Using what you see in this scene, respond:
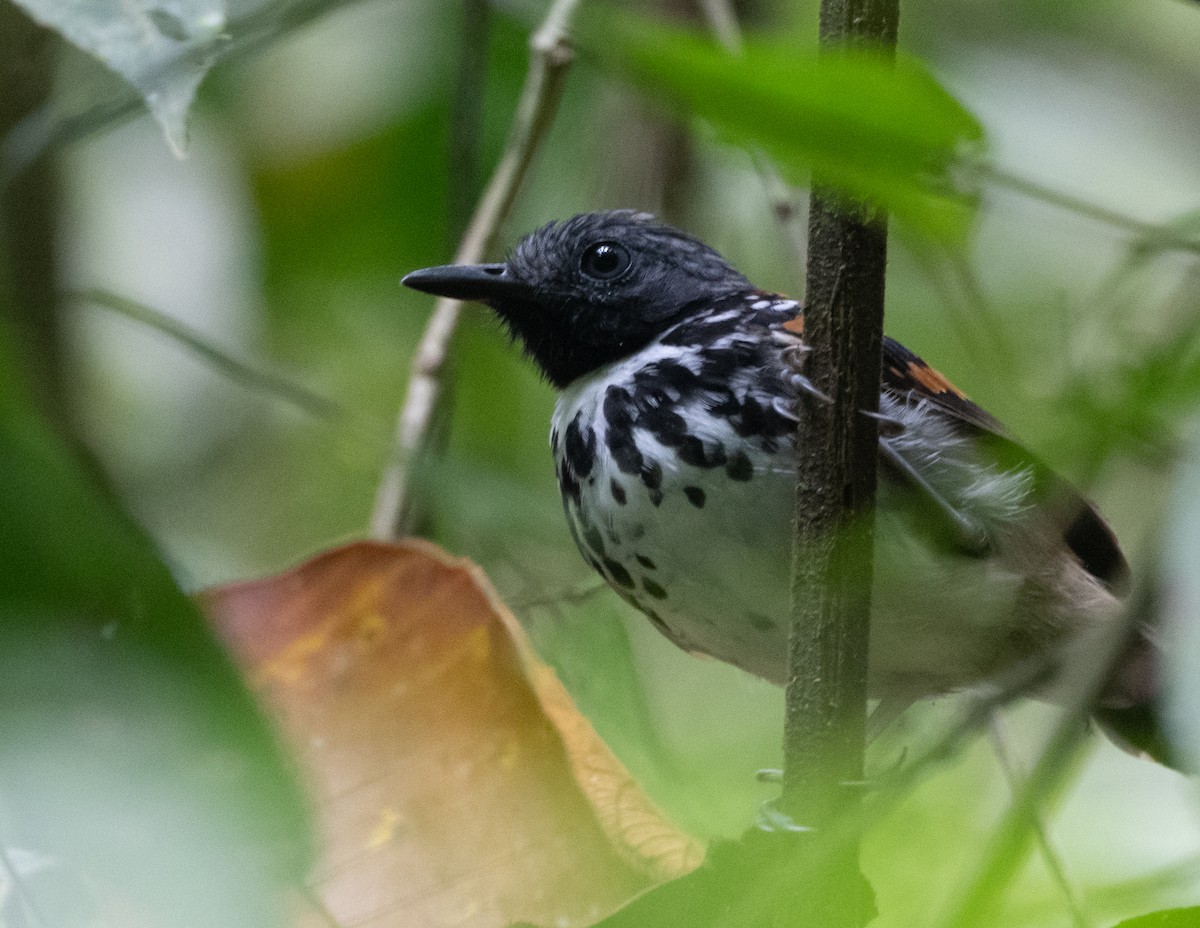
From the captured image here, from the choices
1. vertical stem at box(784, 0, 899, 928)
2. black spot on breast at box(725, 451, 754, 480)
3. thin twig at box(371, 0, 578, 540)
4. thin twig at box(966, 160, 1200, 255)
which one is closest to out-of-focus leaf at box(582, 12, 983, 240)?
thin twig at box(966, 160, 1200, 255)

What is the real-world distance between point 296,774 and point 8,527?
484 mm

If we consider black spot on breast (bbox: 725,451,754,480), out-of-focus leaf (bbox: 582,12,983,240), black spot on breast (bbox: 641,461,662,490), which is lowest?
black spot on breast (bbox: 641,461,662,490)

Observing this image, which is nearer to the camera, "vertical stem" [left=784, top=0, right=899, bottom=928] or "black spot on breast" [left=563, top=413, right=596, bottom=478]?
"vertical stem" [left=784, top=0, right=899, bottom=928]

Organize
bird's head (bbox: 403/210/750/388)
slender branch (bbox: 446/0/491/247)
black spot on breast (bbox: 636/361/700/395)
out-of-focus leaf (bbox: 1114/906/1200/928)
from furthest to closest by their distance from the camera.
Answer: slender branch (bbox: 446/0/491/247) → bird's head (bbox: 403/210/750/388) → black spot on breast (bbox: 636/361/700/395) → out-of-focus leaf (bbox: 1114/906/1200/928)

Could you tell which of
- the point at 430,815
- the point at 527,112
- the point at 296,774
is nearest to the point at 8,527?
the point at 296,774

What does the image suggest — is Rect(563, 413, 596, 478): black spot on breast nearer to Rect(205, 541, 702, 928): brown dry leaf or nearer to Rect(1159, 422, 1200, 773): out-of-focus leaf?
Rect(205, 541, 702, 928): brown dry leaf

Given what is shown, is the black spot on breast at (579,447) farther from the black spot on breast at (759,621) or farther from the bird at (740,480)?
the black spot on breast at (759,621)

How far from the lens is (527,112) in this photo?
262 cm

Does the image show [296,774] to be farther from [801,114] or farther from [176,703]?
[801,114]

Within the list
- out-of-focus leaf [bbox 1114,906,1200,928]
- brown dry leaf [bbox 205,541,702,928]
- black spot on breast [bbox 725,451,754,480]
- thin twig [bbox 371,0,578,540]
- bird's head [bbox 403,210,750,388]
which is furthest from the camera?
thin twig [bbox 371,0,578,540]

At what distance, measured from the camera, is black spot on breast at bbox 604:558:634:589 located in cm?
221

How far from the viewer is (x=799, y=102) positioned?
712 mm

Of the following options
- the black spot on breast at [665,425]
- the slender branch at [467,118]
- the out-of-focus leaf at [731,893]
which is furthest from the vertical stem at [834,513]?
the slender branch at [467,118]

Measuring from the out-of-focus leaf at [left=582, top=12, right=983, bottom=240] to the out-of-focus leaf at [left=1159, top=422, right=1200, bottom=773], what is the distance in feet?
0.84
